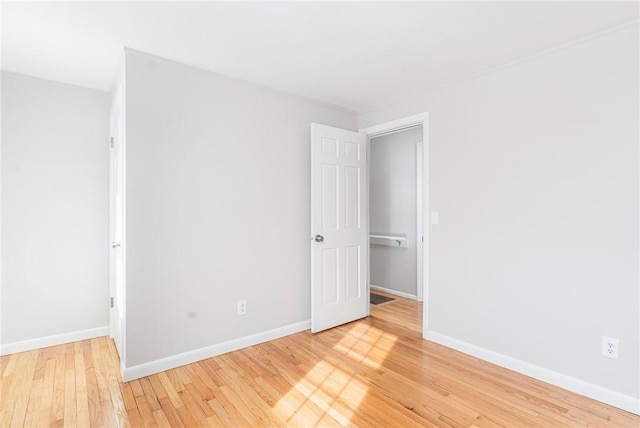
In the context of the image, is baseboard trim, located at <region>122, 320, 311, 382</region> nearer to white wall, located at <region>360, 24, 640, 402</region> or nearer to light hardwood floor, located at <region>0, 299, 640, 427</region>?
light hardwood floor, located at <region>0, 299, 640, 427</region>

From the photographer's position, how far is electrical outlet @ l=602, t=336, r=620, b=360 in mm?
2043

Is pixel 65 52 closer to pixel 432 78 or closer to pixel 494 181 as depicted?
pixel 432 78

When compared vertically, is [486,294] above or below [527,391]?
above

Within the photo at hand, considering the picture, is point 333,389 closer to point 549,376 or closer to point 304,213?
point 549,376

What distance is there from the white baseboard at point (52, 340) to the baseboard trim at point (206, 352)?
3.50ft

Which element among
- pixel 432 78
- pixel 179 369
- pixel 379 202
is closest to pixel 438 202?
pixel 432 78

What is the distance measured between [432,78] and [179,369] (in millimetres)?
3060

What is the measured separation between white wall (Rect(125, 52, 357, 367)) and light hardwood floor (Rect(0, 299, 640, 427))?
1.05 feet

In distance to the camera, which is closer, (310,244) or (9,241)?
(9,241)

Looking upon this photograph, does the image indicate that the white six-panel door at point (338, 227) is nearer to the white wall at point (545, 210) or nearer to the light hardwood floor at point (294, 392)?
the light hardwood floor at point (294, 392)

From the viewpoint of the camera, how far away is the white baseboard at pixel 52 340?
2.73 metres

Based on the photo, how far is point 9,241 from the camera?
274cm

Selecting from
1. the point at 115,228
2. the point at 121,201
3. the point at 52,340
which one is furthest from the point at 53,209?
the point at 52,340

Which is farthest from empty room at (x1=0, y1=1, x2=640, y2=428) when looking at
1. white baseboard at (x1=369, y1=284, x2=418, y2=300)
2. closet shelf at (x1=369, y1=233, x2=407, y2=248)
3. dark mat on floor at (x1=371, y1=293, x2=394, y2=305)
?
closet shelf at (x1=369, y1=233, x2=407, y2=248)
